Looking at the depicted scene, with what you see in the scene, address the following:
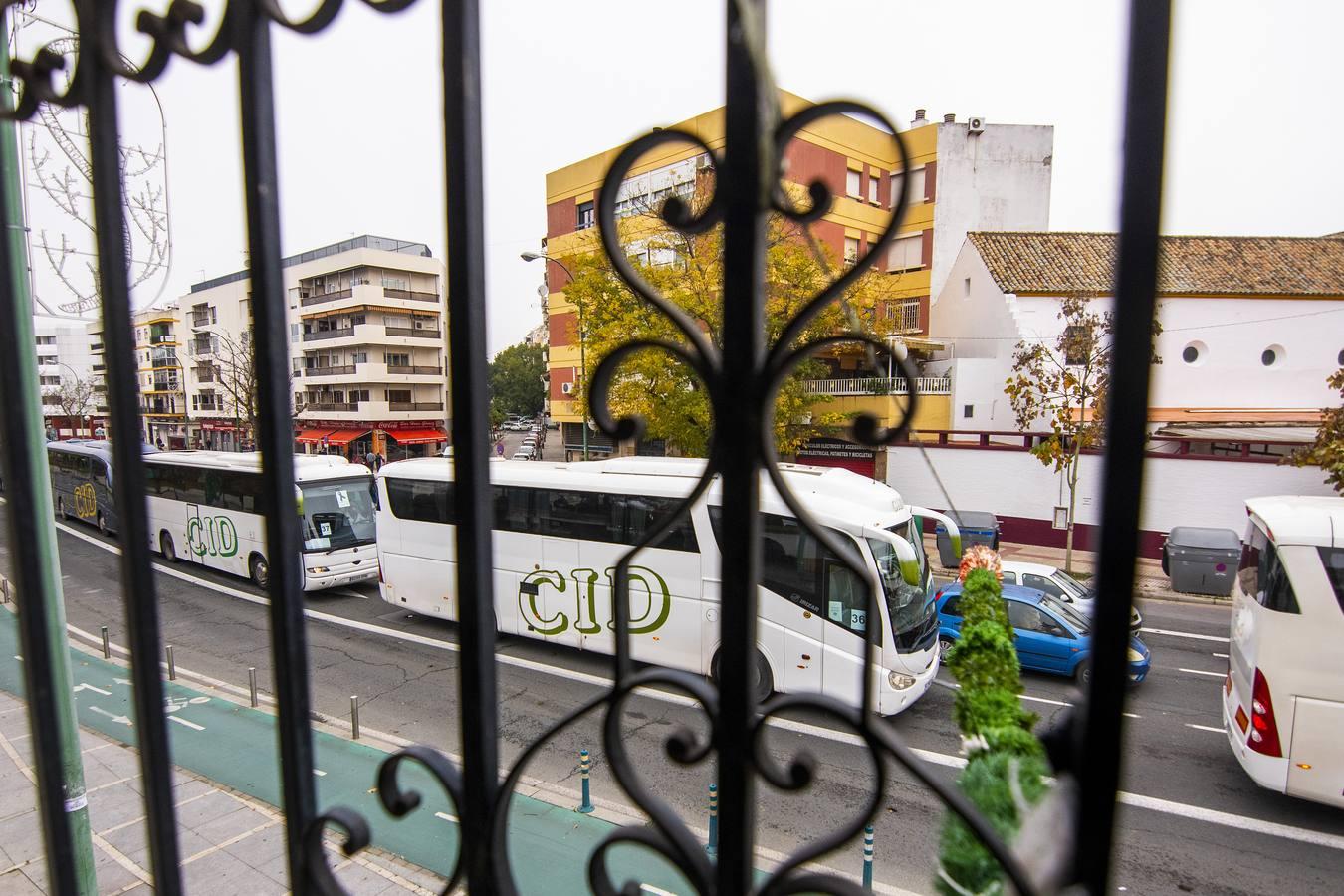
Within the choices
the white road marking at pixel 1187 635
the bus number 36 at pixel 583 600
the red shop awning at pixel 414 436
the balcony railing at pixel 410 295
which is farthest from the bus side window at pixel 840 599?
the balcony railing at pixel 410 295

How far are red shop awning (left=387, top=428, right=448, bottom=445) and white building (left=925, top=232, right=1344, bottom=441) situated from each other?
900 inches

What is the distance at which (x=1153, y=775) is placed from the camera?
6.45 m

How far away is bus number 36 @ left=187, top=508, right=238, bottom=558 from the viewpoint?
1307 cm

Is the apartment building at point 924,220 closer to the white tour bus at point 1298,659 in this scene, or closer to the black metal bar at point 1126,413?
the white tour bus at point 1298,659

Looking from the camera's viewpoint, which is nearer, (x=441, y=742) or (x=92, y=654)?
(x=441, y=742)

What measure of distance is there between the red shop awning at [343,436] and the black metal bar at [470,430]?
32.1m

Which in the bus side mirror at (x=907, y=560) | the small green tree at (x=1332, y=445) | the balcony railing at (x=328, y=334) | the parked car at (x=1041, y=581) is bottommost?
the parked car at (x=1041, y=581)

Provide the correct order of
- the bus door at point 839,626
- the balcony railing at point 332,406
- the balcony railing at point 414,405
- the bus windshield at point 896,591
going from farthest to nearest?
1. the balcony railing at point 414,405
2. the balcony railing at point 332,406
3. the bus door at point 839,626
4. the bus windshield at point 896,591

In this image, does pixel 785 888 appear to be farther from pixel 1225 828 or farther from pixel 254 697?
pixel 254 697

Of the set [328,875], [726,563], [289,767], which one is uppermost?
[726,563]

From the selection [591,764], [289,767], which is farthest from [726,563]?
[591,764]

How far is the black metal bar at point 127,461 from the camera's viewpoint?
3.98 ft

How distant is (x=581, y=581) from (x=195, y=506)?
9.37 meters

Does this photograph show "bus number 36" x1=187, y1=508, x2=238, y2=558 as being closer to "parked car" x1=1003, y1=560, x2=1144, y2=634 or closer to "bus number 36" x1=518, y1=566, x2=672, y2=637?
"bus number 36" x1=518, y1=566, x2=672, y2=637
